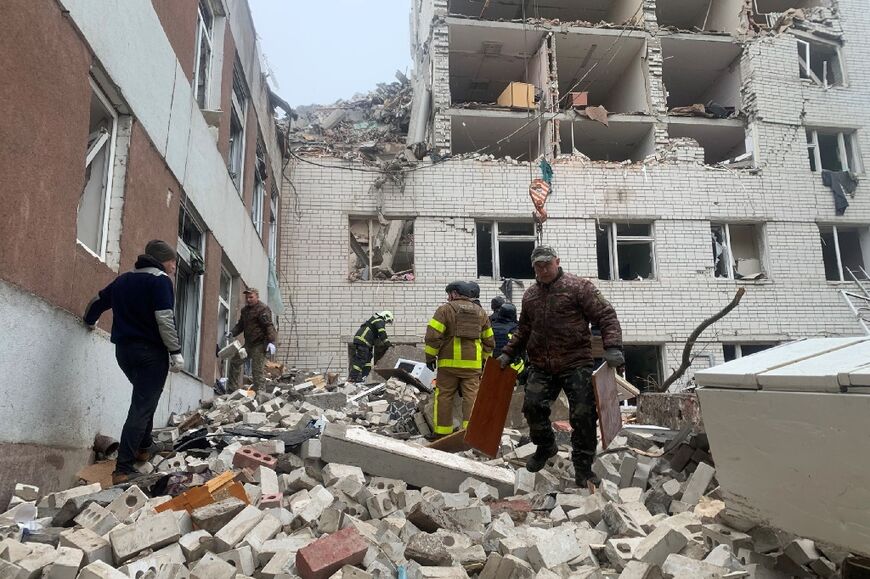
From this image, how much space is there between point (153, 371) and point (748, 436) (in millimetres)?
3877

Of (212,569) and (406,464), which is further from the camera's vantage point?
(406,464)

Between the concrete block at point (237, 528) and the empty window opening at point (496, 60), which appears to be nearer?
the concrete block at point (237, 528)

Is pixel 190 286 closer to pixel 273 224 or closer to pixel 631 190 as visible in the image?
pixel 273 224

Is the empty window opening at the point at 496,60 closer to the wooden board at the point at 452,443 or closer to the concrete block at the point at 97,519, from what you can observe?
the wooden board at the point at 452,443

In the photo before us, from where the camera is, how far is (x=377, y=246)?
1437 centimetres

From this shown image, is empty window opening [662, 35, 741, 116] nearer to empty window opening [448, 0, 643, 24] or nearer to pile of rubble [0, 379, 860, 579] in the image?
empty window opening [448, 0, 643, 24]

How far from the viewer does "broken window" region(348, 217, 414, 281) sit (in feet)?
45.6

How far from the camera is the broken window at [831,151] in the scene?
15.7 meters

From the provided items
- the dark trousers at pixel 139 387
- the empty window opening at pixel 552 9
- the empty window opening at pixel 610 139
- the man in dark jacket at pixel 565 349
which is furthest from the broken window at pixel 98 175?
the empty window opening at pixel 552 9

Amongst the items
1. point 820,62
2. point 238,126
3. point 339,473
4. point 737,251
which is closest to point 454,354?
point 339,473

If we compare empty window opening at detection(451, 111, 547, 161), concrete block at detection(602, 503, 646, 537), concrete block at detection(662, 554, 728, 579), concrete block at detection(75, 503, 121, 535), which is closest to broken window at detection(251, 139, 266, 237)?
empty window opening at detection(451, 111, 547, 161)

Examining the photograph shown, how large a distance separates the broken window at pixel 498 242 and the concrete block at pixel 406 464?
30.0ft

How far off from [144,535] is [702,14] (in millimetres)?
19915

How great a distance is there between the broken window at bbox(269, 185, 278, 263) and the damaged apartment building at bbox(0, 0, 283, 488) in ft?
12.7
